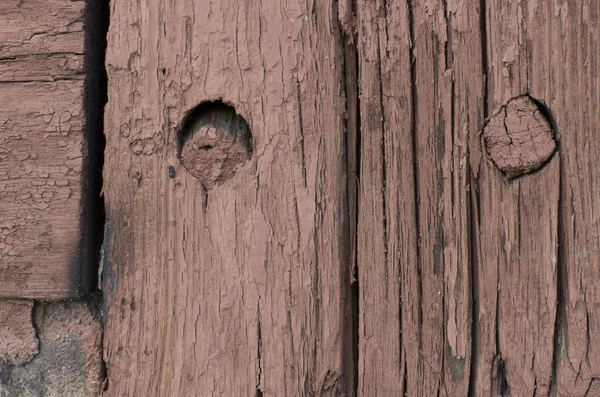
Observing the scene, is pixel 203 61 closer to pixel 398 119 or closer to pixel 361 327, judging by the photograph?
pixel 398 119

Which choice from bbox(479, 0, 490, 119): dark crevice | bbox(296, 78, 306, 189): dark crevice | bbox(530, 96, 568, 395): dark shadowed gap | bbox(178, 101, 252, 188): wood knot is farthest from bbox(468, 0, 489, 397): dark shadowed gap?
bbox(178, 101, 252, 188): wood knot

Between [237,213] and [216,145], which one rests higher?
[216,145]

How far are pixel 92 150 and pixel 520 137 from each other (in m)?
0.81

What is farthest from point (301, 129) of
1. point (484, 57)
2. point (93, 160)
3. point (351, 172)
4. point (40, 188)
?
point (40, 188)

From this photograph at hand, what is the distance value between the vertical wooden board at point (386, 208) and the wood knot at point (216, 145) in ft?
0.73

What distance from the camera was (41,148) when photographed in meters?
1.20

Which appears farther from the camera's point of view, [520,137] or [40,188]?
[40,188]

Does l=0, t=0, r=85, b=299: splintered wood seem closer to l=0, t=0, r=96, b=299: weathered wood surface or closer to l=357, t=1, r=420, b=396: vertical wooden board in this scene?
l=0, t=0, r=96, b=299: weathered wood surface

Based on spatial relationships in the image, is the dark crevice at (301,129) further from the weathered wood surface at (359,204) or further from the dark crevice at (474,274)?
the dark crevice at (474,274)

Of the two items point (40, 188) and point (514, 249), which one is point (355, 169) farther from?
point (40, 188)

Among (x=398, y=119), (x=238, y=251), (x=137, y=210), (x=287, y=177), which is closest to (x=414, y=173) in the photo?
(x=398, y=119)

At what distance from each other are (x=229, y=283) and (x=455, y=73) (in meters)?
0.55

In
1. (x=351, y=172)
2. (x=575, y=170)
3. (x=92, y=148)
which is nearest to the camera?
(x=575, y=170)

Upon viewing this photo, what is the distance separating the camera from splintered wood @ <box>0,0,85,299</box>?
118 centimetres
